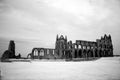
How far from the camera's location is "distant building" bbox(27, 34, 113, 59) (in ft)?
137

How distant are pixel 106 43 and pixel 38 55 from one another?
113 feet

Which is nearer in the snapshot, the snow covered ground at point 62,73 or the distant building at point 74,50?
the snow covered ground at point 62,73

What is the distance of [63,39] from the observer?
147ft

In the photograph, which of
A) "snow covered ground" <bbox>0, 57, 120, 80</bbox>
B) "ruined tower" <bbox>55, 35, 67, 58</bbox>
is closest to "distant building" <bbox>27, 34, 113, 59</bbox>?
"ruined tower" <bbox>55, 35, 67, 58</bbox>

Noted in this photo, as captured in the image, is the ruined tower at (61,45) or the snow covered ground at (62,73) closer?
the snow covered ground at (62,73)

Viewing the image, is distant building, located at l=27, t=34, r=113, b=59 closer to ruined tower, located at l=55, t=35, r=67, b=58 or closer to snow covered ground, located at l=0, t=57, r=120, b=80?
ruined tower, located at l=55, t=35, r=67, b=58

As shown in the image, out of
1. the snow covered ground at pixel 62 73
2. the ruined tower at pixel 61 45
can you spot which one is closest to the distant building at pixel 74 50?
the ruined tower at pixel 61 45

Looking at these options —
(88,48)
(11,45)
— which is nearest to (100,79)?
(88,48)

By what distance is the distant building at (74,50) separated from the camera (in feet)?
137

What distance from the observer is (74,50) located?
141 ft

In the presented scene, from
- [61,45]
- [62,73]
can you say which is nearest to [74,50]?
[61,45]

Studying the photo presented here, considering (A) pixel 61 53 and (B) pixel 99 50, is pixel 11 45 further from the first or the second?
(B) pixel 99 50

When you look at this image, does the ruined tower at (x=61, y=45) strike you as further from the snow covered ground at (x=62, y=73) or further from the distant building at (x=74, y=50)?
the snow covered ground at (x=62, y=73)

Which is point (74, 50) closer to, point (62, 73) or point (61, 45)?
point (61, 45)
